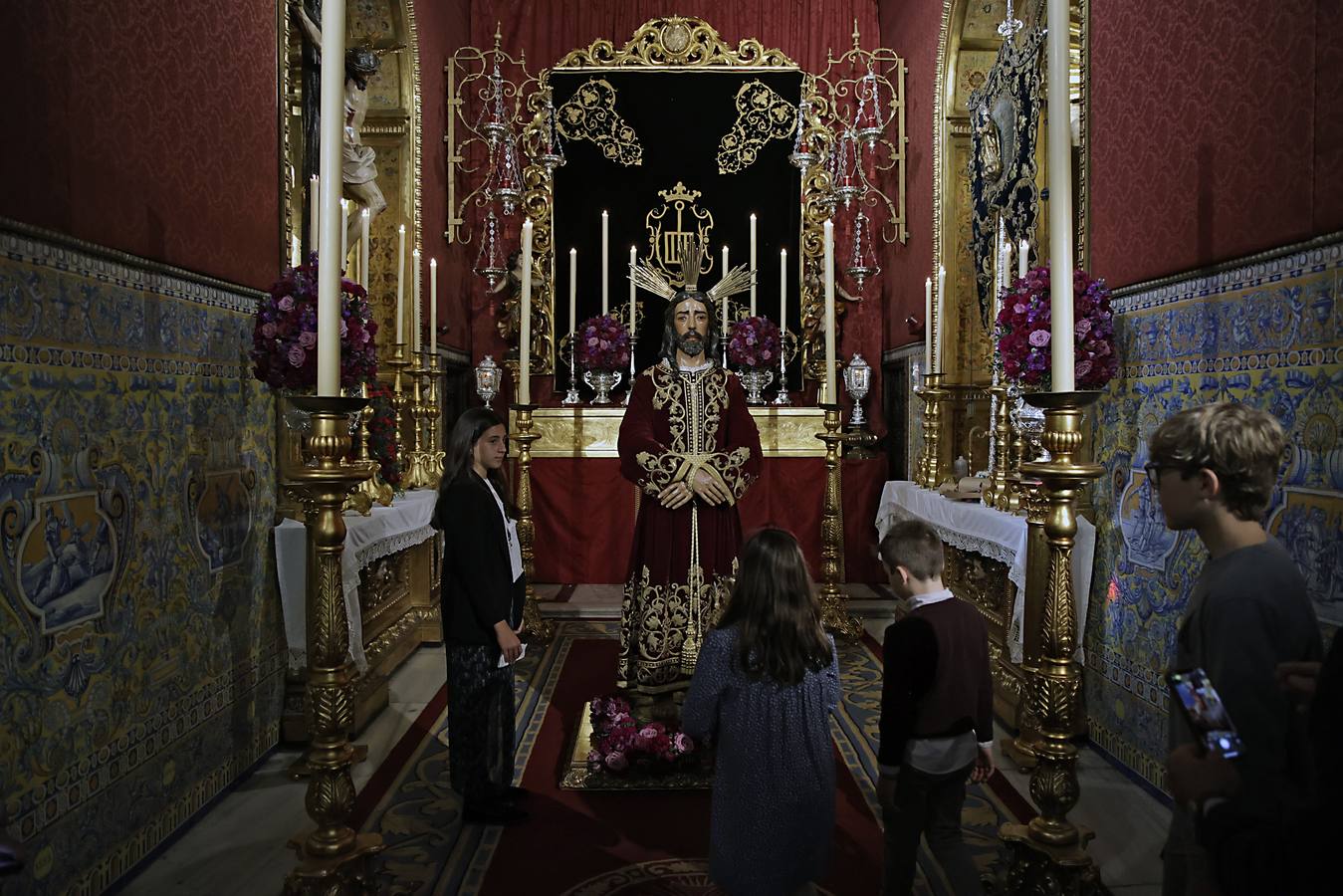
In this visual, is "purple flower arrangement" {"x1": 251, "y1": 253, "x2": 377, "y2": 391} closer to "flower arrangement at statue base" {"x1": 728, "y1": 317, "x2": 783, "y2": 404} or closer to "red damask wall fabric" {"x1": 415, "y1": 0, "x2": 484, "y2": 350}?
"red damask wall fabric" {"x1": 415, "y1": 0, "x2": 484, "y2": 350}

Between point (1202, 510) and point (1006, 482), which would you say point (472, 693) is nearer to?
point (1202, 510)

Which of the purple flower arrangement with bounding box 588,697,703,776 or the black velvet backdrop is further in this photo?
the black velvet backdrop

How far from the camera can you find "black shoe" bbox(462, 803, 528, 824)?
11.6ft

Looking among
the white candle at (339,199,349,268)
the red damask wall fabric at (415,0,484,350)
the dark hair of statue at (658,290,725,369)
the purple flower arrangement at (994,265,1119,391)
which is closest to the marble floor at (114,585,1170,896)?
the purple flower arrangement at (994,265,1119,391)

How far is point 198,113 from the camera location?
12.0 feet

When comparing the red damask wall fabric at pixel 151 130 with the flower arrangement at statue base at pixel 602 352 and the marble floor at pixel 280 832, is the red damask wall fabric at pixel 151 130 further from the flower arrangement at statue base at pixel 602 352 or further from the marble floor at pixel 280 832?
the flower arrangement at statue base at pixel 602 352

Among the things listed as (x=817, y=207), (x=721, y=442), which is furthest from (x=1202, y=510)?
(x=817, y=207)

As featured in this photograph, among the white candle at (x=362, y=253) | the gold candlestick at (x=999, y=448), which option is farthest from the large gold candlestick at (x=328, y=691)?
the white candle at (x=362, y=253)

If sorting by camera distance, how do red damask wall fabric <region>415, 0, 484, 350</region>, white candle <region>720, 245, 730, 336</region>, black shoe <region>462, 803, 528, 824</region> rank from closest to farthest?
black shoe <region>462, 803, 528, 824</region> < red damask wall fabric <region>415, 0, 484, 350</region> < white candle <region>720, 245, 730, 336</region>

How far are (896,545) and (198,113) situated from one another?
10.9ft

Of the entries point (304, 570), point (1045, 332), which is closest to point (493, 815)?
point (304, 570)

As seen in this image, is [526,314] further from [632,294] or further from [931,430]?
[931,430]

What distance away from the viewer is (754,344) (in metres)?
8.27

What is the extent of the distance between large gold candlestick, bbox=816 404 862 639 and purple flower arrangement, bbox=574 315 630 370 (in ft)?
8.35
